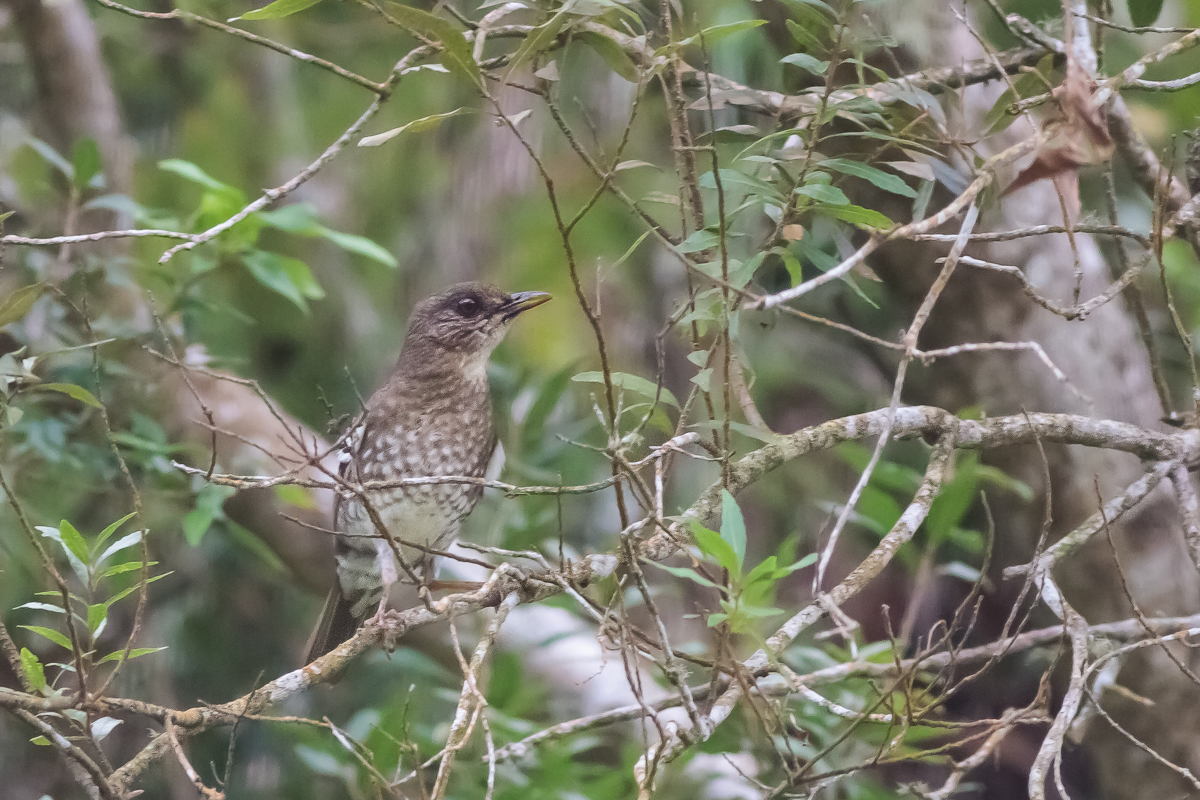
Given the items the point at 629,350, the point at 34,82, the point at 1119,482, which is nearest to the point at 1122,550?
the point at 1119,482

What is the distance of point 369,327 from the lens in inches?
228

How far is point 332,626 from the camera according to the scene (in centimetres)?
418

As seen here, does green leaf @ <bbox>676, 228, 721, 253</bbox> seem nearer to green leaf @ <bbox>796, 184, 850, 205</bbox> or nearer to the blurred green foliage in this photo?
the blurred green foliage

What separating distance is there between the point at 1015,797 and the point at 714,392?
2.33m

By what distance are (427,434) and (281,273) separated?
29.7 inches

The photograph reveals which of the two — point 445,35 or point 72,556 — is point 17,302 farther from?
point 445,35

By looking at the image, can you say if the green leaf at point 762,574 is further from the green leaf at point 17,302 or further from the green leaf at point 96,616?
the green leaf at point 17,302

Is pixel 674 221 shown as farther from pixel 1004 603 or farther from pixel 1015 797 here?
pixel 1015 797

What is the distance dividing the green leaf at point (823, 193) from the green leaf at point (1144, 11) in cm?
124

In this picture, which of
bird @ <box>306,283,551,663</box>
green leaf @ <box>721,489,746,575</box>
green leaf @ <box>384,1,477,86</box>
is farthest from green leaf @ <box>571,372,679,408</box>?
bird @ <box>306,283,551,663</box>

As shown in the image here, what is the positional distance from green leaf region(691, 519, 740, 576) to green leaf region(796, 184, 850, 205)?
0.69m

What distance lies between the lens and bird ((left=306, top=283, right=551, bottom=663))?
3.70m

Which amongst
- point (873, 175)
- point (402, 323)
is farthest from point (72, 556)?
point (402, 323)

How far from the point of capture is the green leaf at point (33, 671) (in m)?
1.98
